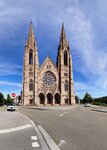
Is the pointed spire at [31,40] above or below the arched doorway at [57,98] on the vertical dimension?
above

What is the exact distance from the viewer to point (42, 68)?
93.1 meters

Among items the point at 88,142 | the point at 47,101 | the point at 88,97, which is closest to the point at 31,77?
the point at 47,101

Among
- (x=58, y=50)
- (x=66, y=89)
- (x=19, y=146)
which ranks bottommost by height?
(x=19, y=146)

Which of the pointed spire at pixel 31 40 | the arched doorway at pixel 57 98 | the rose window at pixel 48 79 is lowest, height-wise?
the arched doorway at pixel 57 98

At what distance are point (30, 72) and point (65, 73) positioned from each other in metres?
13.8

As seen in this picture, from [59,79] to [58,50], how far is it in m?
12.7

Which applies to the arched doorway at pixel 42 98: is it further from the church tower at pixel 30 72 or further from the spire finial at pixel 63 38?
the spire finial at pixel 63 38

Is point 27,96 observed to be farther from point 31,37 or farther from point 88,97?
point 88,97

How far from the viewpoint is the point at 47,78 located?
93.0 meters

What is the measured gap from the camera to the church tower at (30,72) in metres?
86.5

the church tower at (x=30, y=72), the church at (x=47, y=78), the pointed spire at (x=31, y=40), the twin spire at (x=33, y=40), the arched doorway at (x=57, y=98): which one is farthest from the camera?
the twin spire at (x=33, y=40)

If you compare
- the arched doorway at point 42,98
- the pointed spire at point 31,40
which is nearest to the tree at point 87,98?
the arched doorway at point 42,98

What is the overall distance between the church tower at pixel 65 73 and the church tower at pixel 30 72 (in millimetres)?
9463

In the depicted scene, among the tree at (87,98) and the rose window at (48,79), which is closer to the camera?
the rose window at (48,79)
